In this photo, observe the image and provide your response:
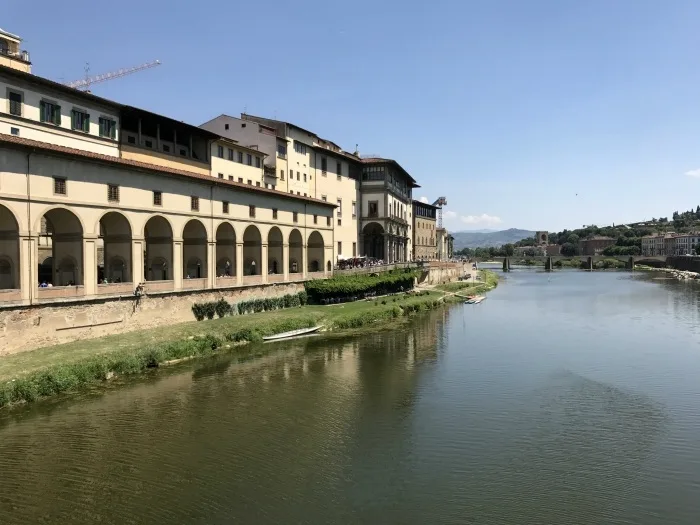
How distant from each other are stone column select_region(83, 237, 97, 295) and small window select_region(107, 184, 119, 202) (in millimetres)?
2904

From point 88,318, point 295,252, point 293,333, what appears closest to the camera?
point 88,318

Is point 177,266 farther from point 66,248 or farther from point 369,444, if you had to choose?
point 369,444

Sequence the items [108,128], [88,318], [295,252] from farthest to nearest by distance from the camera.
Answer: [295,252] < [108,128] < [88,318]

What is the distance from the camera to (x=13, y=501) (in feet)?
48.4

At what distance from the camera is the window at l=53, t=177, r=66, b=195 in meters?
28.8

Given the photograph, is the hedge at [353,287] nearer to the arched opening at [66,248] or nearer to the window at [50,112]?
the arched opening at [66,248]

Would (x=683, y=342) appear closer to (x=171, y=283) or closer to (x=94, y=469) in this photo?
(x=171, y=283)

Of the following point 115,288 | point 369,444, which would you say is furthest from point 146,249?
point 369,444

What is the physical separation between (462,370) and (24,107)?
30932mm

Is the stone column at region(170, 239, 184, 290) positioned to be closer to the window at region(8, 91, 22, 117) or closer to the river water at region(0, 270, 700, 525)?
the river water at region(0, 270, 700, 525)

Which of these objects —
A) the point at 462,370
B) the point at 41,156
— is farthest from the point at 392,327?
the point at 41,156

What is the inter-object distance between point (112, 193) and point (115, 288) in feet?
18.9

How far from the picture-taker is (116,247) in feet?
115

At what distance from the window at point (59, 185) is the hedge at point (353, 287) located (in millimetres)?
25067
